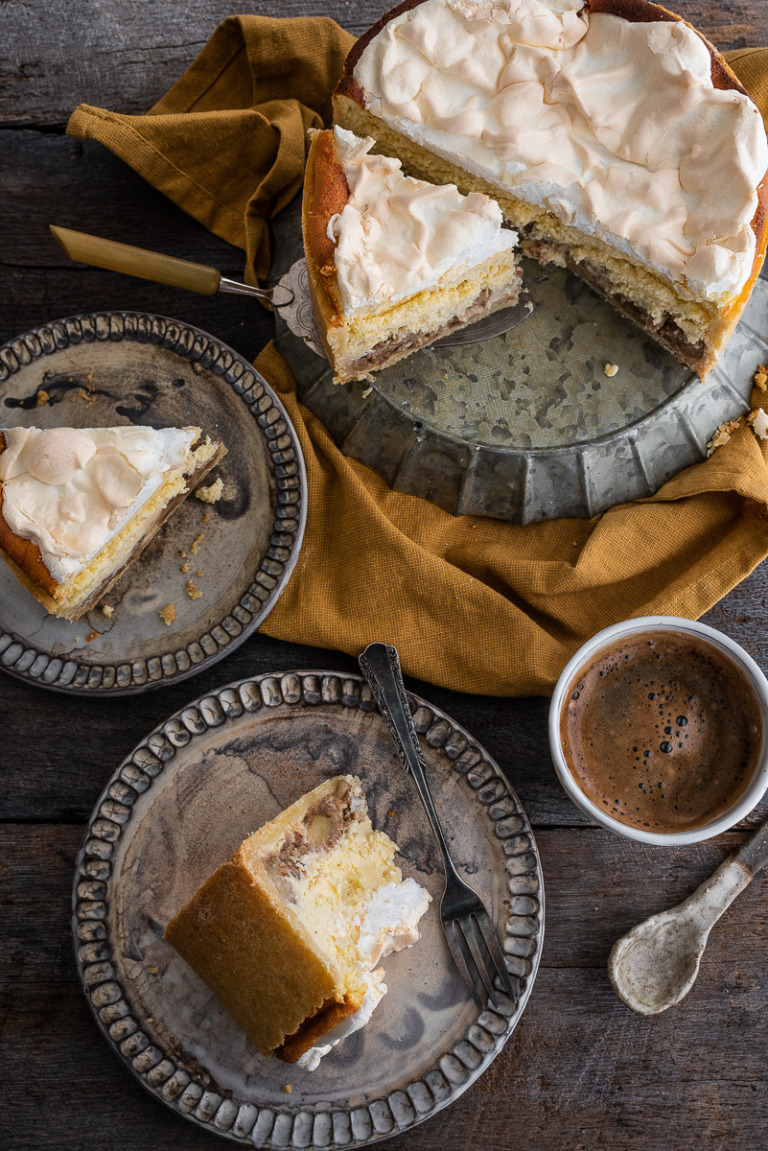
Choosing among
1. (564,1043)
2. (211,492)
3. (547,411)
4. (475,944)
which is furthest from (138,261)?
(564,1043)

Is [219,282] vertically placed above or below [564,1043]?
above

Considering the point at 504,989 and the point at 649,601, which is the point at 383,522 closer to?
the point at 649,601

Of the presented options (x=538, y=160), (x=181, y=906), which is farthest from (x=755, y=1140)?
(x=538, y=160)

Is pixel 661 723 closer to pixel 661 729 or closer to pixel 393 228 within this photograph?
pixel 661 729

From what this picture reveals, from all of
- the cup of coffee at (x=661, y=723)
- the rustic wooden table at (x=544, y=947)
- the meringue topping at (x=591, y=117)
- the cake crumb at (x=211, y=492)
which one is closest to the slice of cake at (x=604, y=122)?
the meringue topping at (x=591, y=117)

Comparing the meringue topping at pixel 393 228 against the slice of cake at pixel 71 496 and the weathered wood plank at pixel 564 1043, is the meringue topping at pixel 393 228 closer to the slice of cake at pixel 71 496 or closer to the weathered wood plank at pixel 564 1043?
the slice of cake at pixel 71 496

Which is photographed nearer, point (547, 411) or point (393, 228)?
point (393, 228)

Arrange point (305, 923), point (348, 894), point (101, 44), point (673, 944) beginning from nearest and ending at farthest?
point (305, 923) → point (348, 894) → point (673, 944) → point (101, 44)
